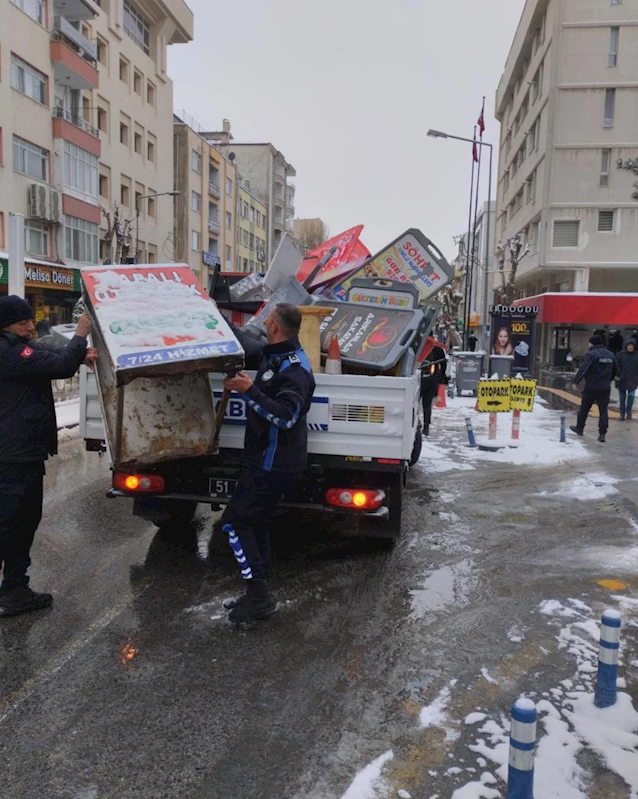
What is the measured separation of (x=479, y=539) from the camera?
20.7ft

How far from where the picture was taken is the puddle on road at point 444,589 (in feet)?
15.3

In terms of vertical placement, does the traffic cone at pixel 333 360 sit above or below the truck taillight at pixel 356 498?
above

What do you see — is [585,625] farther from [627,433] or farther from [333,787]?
[627,433]

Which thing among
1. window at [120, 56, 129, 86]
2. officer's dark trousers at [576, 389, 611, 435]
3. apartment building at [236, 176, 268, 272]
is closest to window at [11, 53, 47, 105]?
window at [120, 56, 129, 86]

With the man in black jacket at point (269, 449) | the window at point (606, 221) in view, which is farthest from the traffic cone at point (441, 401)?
the window at point (606, 221)

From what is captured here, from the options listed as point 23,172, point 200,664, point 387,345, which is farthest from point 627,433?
point 23,172

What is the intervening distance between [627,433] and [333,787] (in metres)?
12.3

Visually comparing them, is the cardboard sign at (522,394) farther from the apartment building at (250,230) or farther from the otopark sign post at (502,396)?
the apartment building at (250,230)

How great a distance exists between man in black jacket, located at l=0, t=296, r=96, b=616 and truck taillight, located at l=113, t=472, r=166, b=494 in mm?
845

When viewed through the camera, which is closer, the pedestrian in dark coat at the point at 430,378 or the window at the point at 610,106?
the pedestrian in dark coat at the point at 430,378

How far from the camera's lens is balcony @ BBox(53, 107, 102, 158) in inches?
1155

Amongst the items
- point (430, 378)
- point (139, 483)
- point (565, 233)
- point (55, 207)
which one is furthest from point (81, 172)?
point (139, 483)

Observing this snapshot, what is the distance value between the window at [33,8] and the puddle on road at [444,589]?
29.8 m

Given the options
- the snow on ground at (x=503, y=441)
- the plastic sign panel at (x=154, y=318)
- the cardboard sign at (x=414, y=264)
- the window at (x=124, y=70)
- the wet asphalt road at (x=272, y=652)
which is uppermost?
the window at (x=124, y=70)
